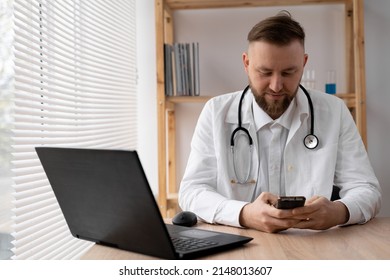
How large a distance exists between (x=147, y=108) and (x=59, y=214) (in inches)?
42.6

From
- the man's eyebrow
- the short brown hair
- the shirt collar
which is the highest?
the short brown hair

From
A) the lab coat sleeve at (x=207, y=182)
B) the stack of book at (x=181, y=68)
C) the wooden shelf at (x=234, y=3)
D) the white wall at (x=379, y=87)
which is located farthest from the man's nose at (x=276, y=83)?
the white wall at (x=379, y=87)

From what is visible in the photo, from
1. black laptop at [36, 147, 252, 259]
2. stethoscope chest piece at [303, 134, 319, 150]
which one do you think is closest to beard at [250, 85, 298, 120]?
stethoscope chest piece at [303, 134, 319, 150]

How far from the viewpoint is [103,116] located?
7.93ft

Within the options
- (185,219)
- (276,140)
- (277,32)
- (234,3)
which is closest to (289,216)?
(185,219)

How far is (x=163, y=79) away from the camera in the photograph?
99.6 inches

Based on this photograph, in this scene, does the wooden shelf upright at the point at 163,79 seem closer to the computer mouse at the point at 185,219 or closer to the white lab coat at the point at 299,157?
the white lab coat at the point at 299,157

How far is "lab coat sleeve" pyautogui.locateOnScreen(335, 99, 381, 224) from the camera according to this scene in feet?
4.61

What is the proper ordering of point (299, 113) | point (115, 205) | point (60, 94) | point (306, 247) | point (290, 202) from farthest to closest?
point (60, 94), point (299, 113), point (290, 202), point (306, 247), point (115, 205)

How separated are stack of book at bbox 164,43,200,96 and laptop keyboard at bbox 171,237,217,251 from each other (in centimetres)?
156

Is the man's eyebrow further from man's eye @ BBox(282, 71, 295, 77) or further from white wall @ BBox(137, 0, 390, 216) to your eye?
white wall @ BBox(137, 0, 390, 216)

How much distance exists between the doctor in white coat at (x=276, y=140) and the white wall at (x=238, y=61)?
97cm

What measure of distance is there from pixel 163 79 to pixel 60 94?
0.67m

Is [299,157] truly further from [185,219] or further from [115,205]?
[115,205]
